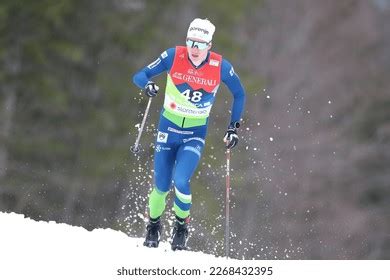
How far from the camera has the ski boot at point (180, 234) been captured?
11.8 metres

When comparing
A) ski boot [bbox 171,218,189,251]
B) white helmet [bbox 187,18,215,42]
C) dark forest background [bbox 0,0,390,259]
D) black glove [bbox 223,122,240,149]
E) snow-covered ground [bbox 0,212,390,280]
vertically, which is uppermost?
dark forest background [bbox 0,0,390,259]

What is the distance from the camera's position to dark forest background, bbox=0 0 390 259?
30062 mm

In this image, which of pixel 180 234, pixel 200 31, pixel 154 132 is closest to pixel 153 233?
pixel 180 234

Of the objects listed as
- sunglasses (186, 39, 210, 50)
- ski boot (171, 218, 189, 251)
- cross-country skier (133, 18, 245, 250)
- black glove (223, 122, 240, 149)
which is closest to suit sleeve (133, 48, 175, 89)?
cross-country skier (133, 18, 245, 250)

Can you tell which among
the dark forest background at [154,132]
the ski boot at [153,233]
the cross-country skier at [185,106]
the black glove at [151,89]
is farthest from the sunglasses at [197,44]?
the dark forest background at [154,132]

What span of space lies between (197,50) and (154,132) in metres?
17.4

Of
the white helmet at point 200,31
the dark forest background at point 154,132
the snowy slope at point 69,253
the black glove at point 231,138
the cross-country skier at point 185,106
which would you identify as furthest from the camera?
the dark forest background at point 154,132

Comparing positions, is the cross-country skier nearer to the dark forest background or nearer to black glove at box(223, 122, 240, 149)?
black glove at box(223, 122, 240, 149)

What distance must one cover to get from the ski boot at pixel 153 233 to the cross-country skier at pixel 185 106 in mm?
11

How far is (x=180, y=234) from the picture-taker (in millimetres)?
11883

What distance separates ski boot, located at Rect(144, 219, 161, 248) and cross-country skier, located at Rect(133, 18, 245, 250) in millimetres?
11

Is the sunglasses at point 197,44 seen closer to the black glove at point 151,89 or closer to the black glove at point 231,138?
the black glove at point 151,89

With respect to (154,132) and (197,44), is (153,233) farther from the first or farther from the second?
(154,132)

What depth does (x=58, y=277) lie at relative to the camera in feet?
30.8
